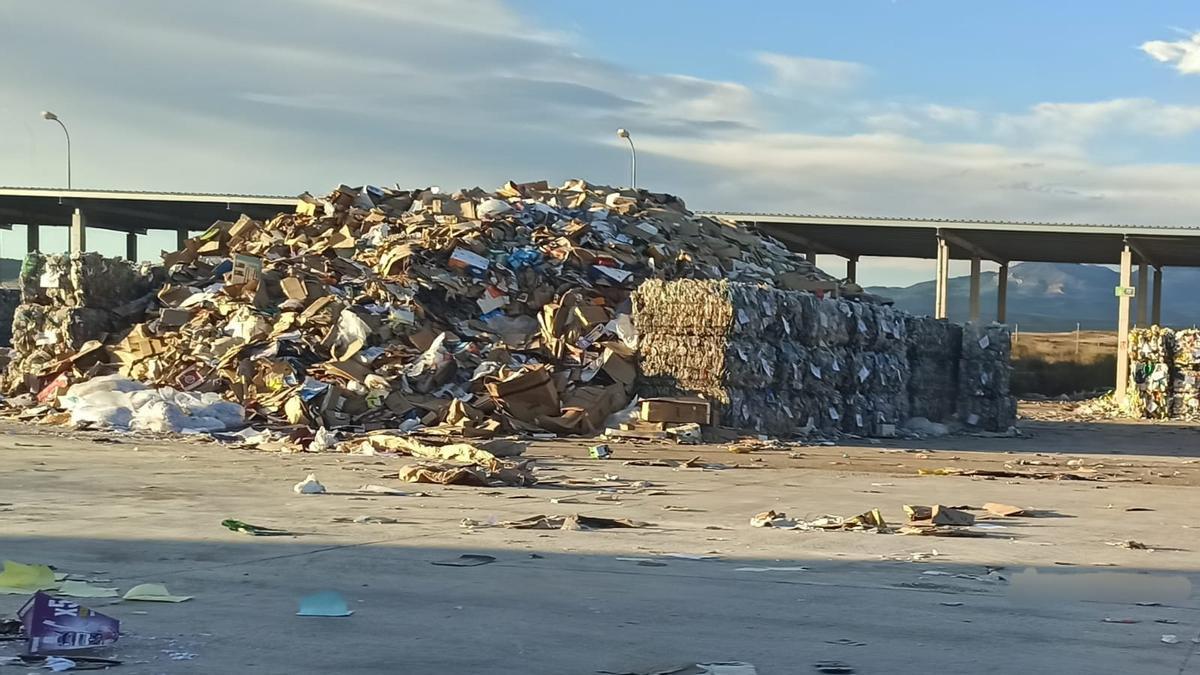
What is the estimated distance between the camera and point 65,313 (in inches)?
932

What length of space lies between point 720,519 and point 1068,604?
4.04 m

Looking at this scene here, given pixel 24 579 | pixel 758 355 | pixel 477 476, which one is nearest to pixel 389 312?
pixel 758 355

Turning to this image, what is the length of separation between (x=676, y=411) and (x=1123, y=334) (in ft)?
72.3

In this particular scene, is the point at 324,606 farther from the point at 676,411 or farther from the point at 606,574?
the point at 676,411

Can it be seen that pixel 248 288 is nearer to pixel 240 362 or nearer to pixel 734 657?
pixel 240 362

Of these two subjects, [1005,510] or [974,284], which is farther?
[974,284]

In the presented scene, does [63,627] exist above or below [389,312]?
below

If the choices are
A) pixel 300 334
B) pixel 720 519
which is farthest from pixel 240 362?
pixel 720 519

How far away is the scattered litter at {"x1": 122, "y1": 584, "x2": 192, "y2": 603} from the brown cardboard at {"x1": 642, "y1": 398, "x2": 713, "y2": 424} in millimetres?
14531

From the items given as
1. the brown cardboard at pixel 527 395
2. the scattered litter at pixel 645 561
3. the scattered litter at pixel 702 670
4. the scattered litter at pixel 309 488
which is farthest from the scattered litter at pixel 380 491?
the brown cardboard at pixel 527 395

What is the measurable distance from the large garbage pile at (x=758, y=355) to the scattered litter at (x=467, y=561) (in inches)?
532

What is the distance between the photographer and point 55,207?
44.1 m

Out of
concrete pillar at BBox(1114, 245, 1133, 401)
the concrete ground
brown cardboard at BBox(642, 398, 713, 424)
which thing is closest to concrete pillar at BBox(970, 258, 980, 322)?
concrete pillar at BBox(1114, 245, 1133, 401)

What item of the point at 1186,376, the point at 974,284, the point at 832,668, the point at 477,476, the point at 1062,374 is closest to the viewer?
the point at 832,668
